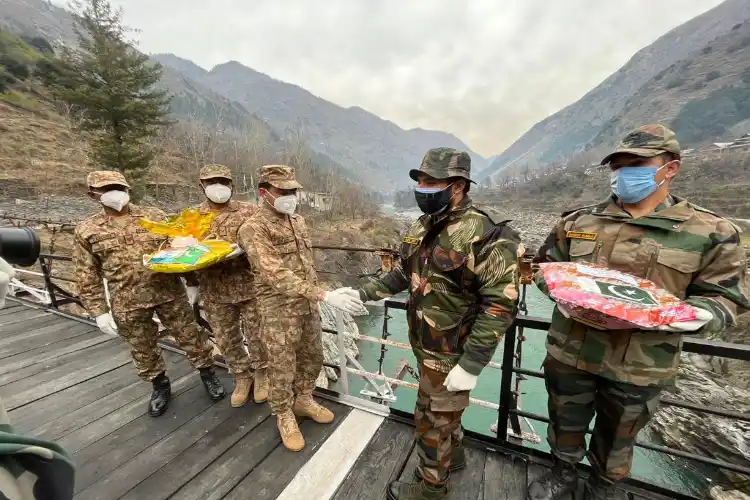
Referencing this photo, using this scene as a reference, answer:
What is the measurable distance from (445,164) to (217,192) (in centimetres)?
243

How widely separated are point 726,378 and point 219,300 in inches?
714

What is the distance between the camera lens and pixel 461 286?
1.73 m

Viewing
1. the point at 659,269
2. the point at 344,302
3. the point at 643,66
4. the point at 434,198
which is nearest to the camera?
the point at 659,269

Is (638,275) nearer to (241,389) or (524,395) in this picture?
(241,389)

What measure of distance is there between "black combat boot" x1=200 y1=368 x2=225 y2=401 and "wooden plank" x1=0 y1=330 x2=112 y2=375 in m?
2.32

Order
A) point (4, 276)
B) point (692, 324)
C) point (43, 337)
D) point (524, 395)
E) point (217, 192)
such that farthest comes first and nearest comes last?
point (524, 395) < point (43, 337) < point (217, 192) < point (692, 324) < point (4, 276)

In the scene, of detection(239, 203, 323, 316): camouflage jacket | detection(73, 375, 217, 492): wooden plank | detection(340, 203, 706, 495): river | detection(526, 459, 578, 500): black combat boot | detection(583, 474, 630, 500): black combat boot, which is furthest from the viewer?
detection(340, 203, 706, 495): river

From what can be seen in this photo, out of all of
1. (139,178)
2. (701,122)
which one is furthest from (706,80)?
(139,178)

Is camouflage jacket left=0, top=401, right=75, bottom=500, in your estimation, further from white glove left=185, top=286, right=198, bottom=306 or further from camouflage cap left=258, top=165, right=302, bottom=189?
white glove left=185, top=286, right=198, bottom=306

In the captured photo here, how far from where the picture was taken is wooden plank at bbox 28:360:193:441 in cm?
282

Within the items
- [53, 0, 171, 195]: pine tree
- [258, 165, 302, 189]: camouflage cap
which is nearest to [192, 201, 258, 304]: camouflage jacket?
[258, 165, 302, 189]: camouflage cap

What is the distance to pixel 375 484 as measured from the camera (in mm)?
2188

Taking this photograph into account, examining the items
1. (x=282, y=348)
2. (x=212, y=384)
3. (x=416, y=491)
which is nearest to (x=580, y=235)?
(x=416, y=491)

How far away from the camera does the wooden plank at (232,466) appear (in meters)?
2.18
